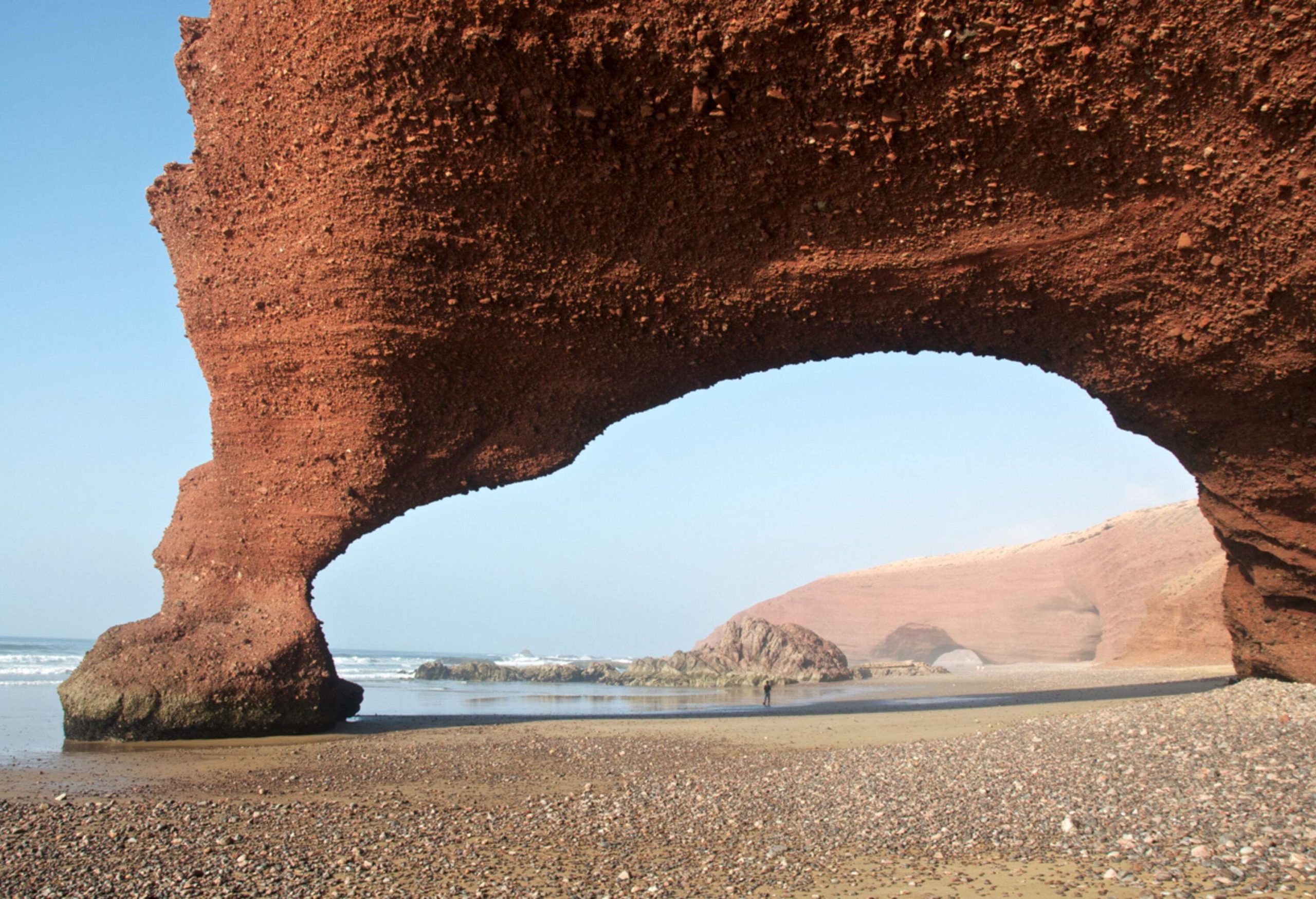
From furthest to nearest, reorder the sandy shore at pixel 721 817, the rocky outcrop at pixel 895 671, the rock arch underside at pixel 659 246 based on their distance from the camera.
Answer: the rocky outcrop at pixel 895 671 → the rock arch underside at pixel 659 246 → the sandy shore at pixel 721 817

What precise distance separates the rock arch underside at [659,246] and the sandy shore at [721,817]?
2306 mm

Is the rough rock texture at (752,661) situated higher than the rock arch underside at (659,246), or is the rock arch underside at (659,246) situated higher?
the rock arch underside at (659,246)

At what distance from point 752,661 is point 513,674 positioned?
801cm

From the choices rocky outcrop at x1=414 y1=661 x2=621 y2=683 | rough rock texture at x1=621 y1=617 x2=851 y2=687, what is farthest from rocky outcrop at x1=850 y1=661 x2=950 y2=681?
rocky outcrop at x1=414 y1=661 x2=621 y2=683

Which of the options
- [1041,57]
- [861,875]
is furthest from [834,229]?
[861,875]

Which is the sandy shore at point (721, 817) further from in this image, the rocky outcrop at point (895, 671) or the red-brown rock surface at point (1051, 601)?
the rocky outcrop at point (895, 671)

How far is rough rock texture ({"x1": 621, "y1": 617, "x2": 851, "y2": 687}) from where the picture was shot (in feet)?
83.1

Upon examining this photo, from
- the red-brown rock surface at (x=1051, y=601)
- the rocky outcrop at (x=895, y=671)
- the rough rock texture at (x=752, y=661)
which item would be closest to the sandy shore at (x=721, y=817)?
the red-brown rock surface at (x=1051, y=601)

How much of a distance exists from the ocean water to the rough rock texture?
216cm

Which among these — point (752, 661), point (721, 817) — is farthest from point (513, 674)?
point (721, 817)

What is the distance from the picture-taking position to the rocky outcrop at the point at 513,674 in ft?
86.4

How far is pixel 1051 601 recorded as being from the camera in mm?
44000

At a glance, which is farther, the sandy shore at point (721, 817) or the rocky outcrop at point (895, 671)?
the rocky outcrop at point (895, 671)

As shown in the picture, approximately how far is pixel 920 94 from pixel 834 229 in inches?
56.5
